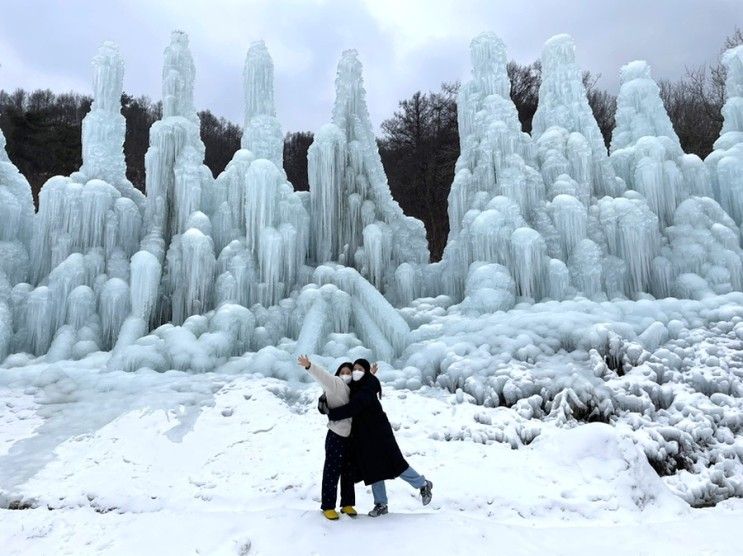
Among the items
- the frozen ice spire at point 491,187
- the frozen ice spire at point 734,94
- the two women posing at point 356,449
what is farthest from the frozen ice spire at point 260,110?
the frozen ice spire at point 734,94

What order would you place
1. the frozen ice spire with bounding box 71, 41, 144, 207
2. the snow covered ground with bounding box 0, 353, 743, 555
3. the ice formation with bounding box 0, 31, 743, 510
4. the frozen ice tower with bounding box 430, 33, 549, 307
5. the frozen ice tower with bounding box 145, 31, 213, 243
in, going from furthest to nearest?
1. the frozen ice spire with bounding box 71, 41, 144, 207
2. the frozen ice tower with bounding box 145, 31, 213, 243
3. the frozen ice tower with bounding box 430, 33, 549, 307
4. the ice formation with bounding box 0, 31, 743, 510
5. the snow covered ground with bounding box 0, 353, 743, 555

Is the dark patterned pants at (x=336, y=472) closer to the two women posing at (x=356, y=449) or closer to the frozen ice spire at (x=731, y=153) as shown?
the two women posing at (x=356, y=449)

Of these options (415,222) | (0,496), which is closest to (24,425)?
(0,496)

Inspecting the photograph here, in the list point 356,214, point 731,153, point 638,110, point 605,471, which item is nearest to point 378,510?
point 605,471

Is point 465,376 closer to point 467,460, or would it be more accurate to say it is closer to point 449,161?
point 467,460

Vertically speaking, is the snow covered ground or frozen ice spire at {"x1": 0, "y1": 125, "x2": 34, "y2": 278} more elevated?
frozen ice spire at {"x1": 0, "y1": 125, "x2": 34, "y2": 278}

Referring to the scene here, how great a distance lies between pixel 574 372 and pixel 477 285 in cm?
321

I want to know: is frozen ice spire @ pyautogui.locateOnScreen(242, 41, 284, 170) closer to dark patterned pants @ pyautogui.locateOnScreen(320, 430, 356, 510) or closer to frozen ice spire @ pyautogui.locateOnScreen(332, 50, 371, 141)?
frozen ice spire @ pyautogui.locateOnScreen(332, 50, 371, 141)

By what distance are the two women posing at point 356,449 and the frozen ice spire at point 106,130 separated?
33.7 feet

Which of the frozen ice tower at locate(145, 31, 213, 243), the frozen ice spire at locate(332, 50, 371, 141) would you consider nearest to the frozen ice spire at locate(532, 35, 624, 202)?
the frozen ice spire at locate(332, 50, 371, 141)

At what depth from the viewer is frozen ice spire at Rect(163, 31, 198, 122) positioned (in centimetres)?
1364

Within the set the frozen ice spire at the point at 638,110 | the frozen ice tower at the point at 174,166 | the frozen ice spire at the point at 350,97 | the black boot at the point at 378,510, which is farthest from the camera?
the frozen ice spire at the point at 638,110

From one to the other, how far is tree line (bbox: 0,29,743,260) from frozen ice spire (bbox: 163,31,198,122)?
1140cm

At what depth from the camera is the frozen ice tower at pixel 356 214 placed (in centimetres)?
1270
